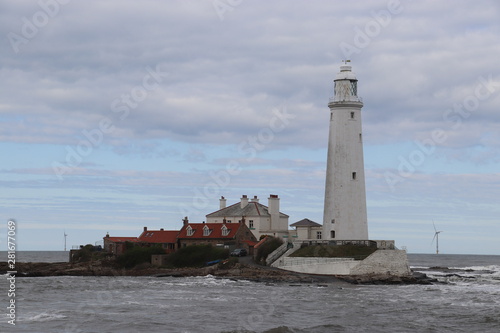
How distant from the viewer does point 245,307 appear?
34.6 metres

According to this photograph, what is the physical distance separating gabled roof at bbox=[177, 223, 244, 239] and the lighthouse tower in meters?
10.1

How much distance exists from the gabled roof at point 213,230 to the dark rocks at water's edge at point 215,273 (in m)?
5.96

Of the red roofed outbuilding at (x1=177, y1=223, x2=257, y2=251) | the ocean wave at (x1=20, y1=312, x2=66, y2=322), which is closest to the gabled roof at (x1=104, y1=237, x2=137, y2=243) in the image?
the red roofed outbuilding at (x1=177, y1=223, x2=257, y2=251)

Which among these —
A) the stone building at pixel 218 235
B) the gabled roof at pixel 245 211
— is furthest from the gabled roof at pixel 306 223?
the gabled roof at pixel 245 211

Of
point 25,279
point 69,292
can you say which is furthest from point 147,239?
point 69,292

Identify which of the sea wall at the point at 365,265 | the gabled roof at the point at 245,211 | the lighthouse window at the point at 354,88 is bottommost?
the sea wall at the point at 365,265

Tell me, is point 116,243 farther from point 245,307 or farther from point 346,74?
point 245,307

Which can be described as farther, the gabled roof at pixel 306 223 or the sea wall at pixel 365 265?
the gabled roof at pixel 306 223

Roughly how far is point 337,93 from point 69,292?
75.9 ft

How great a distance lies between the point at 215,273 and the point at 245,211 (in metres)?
14.3

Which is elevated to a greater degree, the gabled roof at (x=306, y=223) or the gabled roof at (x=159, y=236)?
the gabled roof at (x=306, y=223)

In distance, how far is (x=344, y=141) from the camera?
52.9m

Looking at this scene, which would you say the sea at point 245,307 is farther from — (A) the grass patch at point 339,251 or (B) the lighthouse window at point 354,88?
(B) the lighthouse window at point 354,88

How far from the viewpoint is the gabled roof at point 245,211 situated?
65.9 meters
